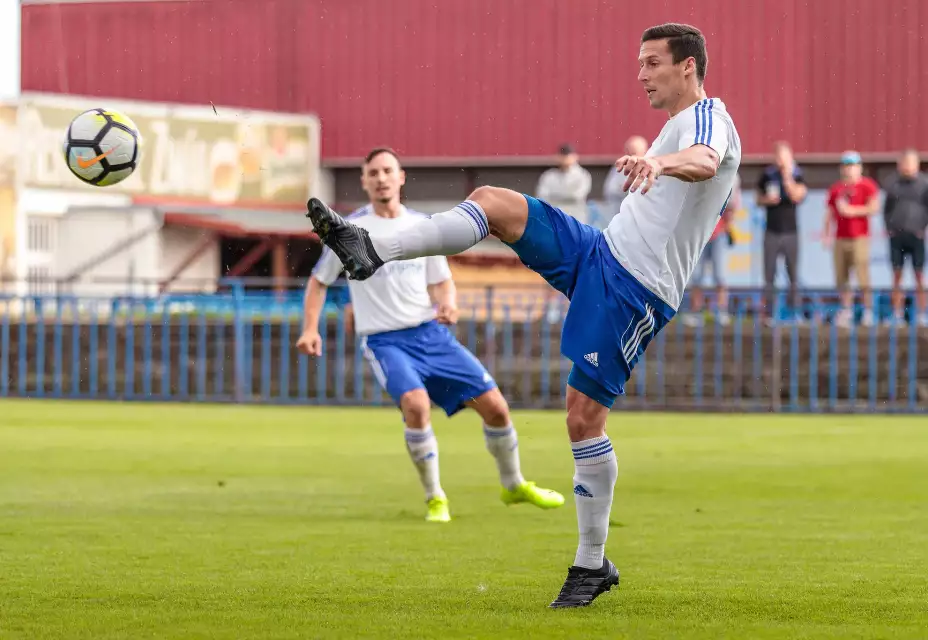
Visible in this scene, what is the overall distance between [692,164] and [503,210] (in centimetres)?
78

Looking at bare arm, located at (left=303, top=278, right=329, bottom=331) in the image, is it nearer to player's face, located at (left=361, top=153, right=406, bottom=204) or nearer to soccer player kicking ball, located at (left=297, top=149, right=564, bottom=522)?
soccer player kicking ball, located at (left=297, top=149, right=564, bottom=522)

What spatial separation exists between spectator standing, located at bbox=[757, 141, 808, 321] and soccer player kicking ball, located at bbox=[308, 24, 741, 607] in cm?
1383

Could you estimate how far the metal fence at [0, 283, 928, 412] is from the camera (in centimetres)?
2003

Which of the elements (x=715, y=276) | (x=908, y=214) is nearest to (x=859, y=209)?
(x=908, y=214)

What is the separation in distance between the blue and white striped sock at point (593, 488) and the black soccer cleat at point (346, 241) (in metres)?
1.09

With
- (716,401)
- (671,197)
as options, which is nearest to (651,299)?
(671,197)

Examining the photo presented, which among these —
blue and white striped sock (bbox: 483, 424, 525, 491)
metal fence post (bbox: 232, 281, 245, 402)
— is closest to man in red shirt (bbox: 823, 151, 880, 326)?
metal fence post (bbox: 232, 281, 245, 402)

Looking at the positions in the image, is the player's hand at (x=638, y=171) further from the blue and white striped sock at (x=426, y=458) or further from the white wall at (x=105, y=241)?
the white wall at (x=105, y=241)

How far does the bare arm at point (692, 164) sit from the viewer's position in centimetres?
582

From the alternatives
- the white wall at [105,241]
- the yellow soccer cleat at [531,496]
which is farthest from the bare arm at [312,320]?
the white wall at [105,241]

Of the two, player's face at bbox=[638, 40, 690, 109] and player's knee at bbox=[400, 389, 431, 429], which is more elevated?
player's face at bbox=[638, 40, 690, 109]

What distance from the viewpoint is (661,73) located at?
258 inches

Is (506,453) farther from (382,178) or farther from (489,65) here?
(489,65)

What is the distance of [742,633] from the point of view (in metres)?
5.58
